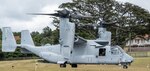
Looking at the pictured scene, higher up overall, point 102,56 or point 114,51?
point 114,51

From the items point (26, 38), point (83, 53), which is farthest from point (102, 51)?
point (26, 38)

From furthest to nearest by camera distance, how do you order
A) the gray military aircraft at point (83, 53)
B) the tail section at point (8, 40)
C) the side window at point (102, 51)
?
the tail section at point (8, 40) < the side window at point (102, 51) < the gray military aircraft at point (83, 53)

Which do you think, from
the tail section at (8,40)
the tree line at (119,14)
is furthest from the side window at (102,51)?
→ the tree line at (119,14)

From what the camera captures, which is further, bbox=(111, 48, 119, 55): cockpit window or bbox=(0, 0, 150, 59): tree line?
bbox=(0, 0, 150, 59): tree line

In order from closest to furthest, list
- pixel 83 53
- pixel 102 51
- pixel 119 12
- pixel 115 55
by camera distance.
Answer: pixel 102 51 → pixel 115 55 → pixel 83 53 → pixel 119 12

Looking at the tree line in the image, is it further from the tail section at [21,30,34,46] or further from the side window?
the side window

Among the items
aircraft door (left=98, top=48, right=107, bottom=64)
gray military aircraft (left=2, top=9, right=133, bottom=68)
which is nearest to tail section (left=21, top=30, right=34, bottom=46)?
gray military aircraft (left=2, top=9, right=133, bottom=68)

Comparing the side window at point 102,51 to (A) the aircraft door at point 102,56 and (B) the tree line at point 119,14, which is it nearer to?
(A) the aircraft door at point 102,56

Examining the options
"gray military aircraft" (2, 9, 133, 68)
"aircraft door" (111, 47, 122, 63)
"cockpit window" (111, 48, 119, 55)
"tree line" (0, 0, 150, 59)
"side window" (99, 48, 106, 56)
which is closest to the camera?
"gray military aircraft" (2, 9, 133, 68)

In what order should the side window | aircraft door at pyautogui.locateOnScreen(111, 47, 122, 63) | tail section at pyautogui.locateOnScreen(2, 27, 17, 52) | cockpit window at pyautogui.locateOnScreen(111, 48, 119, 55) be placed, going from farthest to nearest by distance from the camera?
tail section at pyautogui.locateOnScreen(2, 27, 17, 52) → aircraft door at pyautogui.locateOnScreen(111, 47, 122, 63) → cockpit window at pyautogui.locateOnScreen(111, 48, 119, 55) → the side window

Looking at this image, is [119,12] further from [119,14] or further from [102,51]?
[102,51]

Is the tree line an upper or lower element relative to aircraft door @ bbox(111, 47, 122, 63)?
upper

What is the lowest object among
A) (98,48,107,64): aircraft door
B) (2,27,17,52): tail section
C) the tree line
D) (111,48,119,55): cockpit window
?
(98,48,107,64): aircraft door

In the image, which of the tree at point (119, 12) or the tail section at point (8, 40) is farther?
the tree at point (119, 12)
